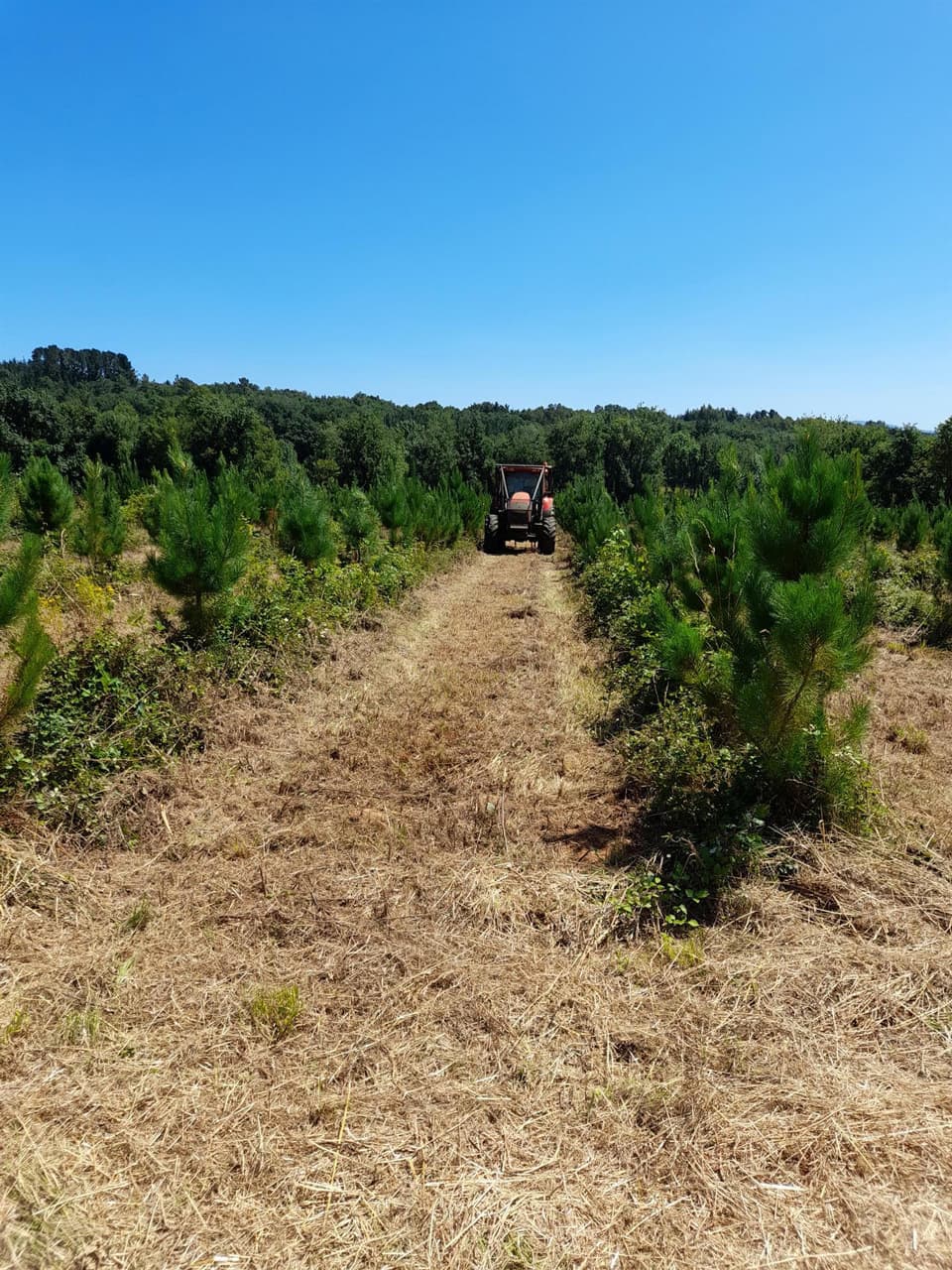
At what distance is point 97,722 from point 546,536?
15.4 m

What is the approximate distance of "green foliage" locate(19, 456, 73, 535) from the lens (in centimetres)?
1109

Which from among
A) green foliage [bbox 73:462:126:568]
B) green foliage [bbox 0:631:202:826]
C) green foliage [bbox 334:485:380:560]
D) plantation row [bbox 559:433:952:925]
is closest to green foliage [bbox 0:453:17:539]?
green foliage [bbox 0:631:202:826]

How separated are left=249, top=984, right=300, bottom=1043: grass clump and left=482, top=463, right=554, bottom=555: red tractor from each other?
1657cm

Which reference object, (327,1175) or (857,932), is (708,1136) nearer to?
(327,1175)

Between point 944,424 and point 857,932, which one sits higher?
point 944,424

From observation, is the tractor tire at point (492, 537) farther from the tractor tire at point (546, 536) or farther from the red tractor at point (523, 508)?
the tractor tire at point (546, 536)

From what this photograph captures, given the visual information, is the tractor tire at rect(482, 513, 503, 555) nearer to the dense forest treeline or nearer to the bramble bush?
the dense forest treeline

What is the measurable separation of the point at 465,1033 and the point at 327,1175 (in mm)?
648

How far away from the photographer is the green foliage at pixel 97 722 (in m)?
3.56

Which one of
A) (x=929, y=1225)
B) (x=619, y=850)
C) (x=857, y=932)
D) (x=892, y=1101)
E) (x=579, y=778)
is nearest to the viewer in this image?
(x=929, y=1225)

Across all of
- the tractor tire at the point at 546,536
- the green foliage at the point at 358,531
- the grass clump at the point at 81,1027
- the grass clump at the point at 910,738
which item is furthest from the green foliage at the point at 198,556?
the tractor tire at the point at 546,536

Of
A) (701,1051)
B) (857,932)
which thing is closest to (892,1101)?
(701,1051)

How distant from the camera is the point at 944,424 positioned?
102ft

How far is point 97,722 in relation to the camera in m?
4.22
